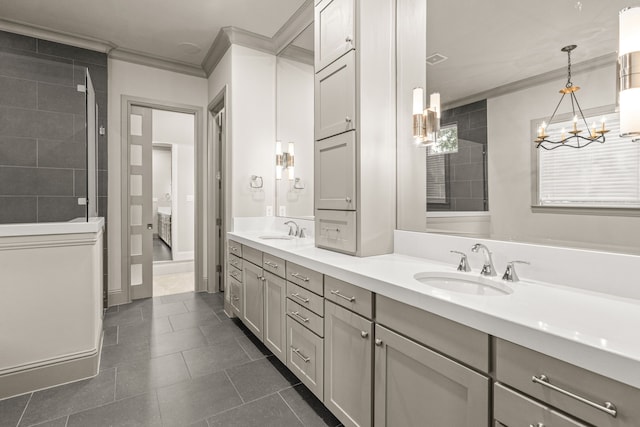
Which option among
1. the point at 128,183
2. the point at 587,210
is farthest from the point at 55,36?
the point at 587,210

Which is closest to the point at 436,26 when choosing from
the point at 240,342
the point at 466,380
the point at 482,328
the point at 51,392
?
the point at 482,328

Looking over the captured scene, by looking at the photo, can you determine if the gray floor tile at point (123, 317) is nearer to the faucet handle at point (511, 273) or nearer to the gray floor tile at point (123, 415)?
the gray floor tile at point (123, 415)

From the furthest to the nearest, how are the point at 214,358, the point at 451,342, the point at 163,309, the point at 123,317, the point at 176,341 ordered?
the point at 163,309 < the point at 123,317 < the point at 176,341 < the point at 214,358 < the point at 451,342

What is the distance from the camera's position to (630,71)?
3.43ft

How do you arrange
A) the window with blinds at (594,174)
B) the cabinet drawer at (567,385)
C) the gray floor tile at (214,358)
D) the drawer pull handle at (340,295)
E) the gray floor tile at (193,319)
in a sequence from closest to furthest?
the cabinet drawer at (567,385)
the window with blinds at (594,174)
the drawer pull handle at (340,295)
the gray floor tile at (214,358)
the gray floor tile at (193,319)

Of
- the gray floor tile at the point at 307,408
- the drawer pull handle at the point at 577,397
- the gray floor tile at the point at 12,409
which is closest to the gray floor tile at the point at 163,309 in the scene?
the gray floor tile at the point at 12,409

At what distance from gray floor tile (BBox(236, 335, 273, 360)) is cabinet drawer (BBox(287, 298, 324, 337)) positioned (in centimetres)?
68

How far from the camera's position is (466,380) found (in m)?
0.98

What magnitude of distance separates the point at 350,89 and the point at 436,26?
0.61 metres

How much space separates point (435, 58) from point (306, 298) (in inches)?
63.6

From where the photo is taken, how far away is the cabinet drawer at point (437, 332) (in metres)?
0.95

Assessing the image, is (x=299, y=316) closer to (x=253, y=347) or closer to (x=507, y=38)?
(x=253, y=347)

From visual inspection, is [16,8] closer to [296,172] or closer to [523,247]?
[296,172]

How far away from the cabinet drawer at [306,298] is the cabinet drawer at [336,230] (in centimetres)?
36
